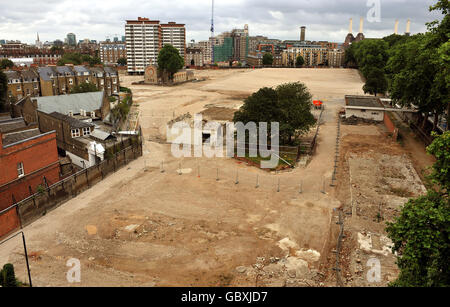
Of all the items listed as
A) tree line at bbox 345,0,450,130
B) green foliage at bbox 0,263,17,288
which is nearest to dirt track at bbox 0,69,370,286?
green foliage at bbox 0,263,17,288

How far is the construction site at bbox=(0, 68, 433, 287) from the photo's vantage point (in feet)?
59.4

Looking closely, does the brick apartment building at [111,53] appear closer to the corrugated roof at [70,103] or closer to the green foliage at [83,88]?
the green foliage at [83,88]

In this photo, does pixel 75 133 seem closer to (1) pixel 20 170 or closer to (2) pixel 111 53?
(1) pixel 20 170

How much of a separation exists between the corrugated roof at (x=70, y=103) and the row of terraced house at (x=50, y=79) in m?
11.4

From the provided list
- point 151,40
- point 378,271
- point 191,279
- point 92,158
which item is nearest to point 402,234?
point 378,271

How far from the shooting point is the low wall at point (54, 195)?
22.2 metres

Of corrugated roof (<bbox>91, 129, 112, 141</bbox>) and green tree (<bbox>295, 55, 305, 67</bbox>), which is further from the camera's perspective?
green tree (<bbox>295, 55, 305, 67</bbox>)

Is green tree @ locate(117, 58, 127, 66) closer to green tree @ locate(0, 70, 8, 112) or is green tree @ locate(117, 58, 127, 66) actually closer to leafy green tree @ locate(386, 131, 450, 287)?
green tree @ locate(0, 70, 8, 112)

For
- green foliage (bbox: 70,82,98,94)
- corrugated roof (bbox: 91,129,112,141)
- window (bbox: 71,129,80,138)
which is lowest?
corrugated roof (bbox: 91,129,112,141)

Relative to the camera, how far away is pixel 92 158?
1286 inches

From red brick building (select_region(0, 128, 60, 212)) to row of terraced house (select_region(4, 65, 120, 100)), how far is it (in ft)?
108

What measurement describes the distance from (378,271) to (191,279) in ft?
31.9

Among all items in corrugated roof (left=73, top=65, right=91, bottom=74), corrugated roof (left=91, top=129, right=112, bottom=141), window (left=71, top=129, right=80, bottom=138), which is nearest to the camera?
window (left=71, top=129, right=80, bottom=138)

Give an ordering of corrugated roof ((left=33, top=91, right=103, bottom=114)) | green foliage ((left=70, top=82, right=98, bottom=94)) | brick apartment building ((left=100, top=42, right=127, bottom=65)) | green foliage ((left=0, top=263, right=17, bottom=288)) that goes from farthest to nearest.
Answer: brick apartment building ((left=100, top=42, right=127, bottom=65)) → green foliage ((left=70, top=82, right=98, bottom=94)) → corrugated roof ((left=33, top=91, right=103, bottom=114)) → green foliage ((left=0, top=263, right=17, bottom=288))
